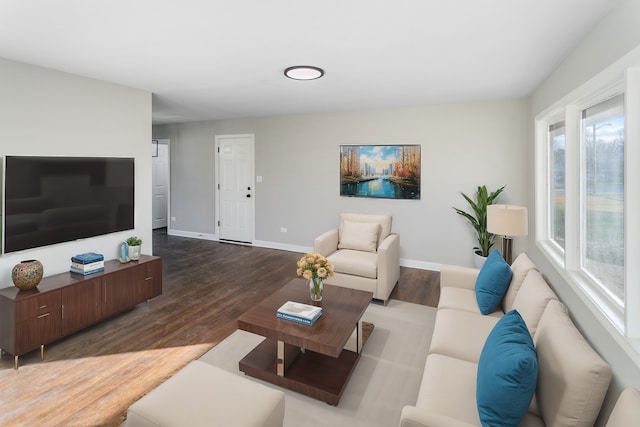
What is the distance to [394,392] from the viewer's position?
2207mm

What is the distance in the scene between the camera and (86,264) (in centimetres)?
302

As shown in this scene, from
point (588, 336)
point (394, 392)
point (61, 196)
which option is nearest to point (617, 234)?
point (588, 336)

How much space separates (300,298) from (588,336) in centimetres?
183

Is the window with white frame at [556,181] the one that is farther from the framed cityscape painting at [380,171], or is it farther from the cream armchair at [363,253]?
the framed cityscape painting at [380,171]

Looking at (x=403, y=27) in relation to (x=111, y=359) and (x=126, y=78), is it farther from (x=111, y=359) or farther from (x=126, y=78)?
(x=111, y=359)

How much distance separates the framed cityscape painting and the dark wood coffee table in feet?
8.78

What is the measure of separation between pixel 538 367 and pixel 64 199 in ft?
12.3

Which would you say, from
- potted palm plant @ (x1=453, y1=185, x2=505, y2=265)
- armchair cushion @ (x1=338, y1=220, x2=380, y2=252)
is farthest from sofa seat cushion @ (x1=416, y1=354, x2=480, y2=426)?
potted palm plant @ (x1=453, y1=185, x2=505, y2=265)

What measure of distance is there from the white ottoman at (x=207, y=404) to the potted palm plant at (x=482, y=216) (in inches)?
144

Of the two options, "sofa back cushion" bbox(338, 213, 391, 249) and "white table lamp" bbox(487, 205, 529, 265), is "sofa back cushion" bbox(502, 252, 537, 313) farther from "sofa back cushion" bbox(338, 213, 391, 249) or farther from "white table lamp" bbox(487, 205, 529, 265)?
"sofa back cushion" bbox(338, 213, 391, 249)

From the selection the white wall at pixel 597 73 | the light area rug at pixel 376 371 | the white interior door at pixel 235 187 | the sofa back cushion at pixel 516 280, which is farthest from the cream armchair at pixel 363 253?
the white interior door at pixel 235 187

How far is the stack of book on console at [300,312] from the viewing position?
2279 millimetres

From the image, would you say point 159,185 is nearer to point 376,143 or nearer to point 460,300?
point 376,143

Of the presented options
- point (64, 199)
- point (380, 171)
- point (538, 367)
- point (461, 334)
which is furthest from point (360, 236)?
point (64, 199)
